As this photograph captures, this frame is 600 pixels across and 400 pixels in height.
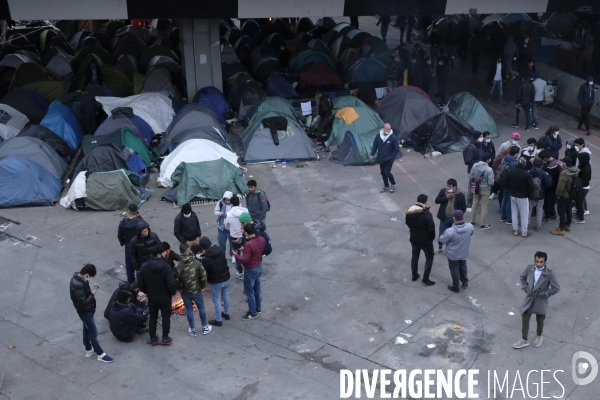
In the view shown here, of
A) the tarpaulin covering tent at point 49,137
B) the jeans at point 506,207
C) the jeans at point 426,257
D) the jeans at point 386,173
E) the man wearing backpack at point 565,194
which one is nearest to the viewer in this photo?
the jeans at point 426,257

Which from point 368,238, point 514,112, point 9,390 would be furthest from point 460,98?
point 9,390

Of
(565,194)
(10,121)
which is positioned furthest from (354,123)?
(10,121)

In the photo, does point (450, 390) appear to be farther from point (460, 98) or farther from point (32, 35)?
point (32, 35)

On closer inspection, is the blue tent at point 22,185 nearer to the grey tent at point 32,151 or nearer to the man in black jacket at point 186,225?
the grey tent at point 32,151

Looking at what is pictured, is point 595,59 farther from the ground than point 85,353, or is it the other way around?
point 595,59

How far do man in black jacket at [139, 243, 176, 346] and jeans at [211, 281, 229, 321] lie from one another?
0.76m

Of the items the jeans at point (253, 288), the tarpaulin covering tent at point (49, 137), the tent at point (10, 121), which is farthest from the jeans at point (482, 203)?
the tent at point (10, 121)

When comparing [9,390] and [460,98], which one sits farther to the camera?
[460,98]

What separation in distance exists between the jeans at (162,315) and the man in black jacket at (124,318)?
25 cm

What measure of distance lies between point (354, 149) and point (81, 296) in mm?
9265

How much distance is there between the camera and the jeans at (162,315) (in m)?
10.2

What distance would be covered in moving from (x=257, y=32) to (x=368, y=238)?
57.9ft

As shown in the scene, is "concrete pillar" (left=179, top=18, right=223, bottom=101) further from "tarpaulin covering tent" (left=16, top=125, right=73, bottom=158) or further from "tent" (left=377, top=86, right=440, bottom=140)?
"tent" (left=377, top=86, right=440, bottom=140)

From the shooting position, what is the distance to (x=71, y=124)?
61.3 ft
